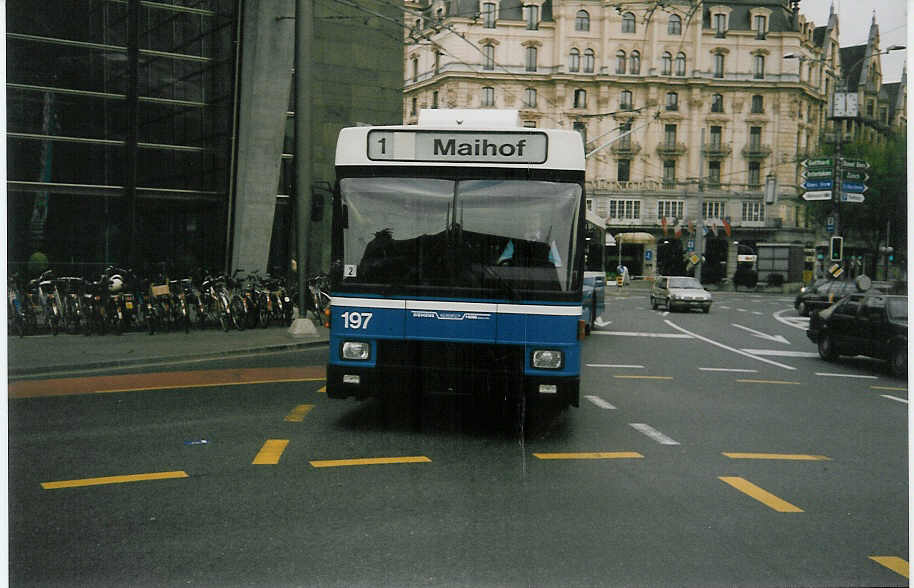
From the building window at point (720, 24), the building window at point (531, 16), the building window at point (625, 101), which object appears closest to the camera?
the building window at point (720, 24)

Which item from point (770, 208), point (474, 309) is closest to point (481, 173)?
point (474, 309)

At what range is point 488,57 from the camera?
15.2 m

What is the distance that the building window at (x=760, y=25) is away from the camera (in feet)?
31.9

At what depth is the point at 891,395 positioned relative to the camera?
425 inches

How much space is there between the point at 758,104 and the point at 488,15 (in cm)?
656

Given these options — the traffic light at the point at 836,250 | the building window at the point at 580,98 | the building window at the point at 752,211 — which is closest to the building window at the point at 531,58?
the building window at the point at 580,98

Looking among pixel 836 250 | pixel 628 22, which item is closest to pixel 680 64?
pixel 628 22

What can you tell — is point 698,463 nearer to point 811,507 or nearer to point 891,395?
point 811,507

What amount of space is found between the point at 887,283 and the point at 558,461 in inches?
152

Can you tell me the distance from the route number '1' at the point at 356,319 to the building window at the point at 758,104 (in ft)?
20.7

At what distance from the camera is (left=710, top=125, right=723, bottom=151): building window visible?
464 inches

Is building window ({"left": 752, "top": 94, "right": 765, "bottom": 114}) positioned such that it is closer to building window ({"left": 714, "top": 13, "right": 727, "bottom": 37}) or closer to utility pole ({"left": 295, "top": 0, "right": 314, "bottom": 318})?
building window ({"left": 714, "top": 13, "right": 727, "bottom": 37})

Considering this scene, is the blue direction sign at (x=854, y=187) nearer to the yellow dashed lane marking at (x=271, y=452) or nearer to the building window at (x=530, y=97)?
the yellow dashed lane marking at (x=271, y=452)

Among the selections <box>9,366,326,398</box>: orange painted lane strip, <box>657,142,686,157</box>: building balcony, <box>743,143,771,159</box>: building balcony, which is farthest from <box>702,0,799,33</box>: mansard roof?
<box>9,366,326,398</box>: orange painted lane strip
